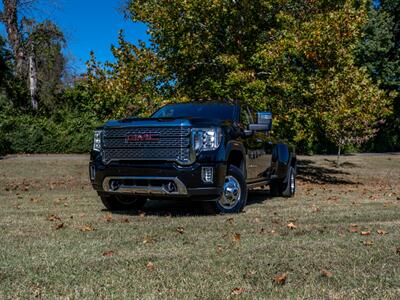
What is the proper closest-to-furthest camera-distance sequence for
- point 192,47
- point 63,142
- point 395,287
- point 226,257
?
point 395,287 → point 226,257 → point 192,47 → point 63,142

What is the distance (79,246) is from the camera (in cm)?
538

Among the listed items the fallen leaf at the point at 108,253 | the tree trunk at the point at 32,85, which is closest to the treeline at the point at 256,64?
the fallen leaf at the point at 108,253

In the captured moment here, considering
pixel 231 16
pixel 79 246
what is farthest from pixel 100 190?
pixel 231 16

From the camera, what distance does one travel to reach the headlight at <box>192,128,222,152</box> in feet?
23.8

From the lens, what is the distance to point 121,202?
8781 millimetres

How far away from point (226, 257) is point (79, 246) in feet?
5.25

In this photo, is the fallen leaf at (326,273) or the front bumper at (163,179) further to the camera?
the front bumper at (163,179)

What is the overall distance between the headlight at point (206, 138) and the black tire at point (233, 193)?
0.72 m

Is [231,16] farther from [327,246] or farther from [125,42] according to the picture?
[327,246]

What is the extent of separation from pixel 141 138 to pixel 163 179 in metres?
0.70

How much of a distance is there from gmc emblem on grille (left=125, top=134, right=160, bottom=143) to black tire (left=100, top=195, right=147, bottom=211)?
4.24 feet

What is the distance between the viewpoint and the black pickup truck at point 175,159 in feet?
23.8

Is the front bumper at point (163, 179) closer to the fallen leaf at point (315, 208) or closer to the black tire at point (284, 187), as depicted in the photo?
the fallen leaf at point (315, 208)

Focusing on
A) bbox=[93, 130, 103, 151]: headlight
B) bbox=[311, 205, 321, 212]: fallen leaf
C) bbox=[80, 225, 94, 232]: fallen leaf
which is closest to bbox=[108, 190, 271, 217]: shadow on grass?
bbox=[93, 130, 103, 151]: headlight
